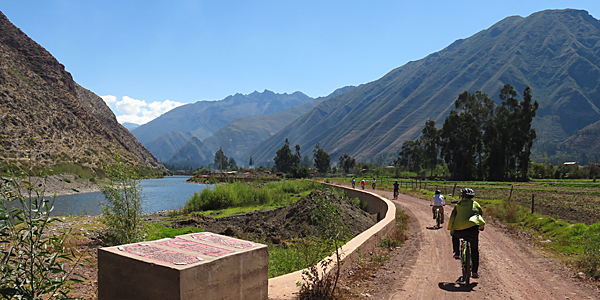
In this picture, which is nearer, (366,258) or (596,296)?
(596,296)

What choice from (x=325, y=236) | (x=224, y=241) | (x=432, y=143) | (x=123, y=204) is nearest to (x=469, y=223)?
(x=325, y=236)

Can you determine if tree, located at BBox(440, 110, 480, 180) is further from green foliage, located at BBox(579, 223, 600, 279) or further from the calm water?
green foliage, located at BBox(579, 223, 600, 279)

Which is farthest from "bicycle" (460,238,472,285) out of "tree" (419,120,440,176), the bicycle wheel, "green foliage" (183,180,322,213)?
"tree" (419,120,440,176)

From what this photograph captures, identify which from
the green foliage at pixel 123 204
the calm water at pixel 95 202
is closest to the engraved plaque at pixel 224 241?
the green foliage at pixel 123 204

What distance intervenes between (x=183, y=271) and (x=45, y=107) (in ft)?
310

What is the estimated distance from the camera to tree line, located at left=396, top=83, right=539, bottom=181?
62094mm

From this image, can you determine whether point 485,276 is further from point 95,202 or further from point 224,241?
point 95,202

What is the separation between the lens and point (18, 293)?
3654mm

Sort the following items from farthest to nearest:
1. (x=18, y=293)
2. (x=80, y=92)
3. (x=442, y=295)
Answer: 1. (x=80, y=92)
2. (x=442, y=295)
3. (x=18, y=293)

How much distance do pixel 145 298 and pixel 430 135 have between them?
84.6 m

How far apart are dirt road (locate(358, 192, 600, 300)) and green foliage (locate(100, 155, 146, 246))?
19.9 feet

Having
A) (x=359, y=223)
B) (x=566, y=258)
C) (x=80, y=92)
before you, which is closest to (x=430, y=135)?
(x=359, y=223)

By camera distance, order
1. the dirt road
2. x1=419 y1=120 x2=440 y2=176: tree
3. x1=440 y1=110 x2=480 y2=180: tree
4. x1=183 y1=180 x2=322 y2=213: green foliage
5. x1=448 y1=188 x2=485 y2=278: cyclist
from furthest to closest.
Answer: x1=419 y1=120 x2=440 y2=176: tree
x1=440 y1=110 x2=480 y2=180: tree
x1=183 y1=180 x2=322 y2=213: green foliage
x1=448 y1=188 x2=485 y2=278: cyclist
the dirt road

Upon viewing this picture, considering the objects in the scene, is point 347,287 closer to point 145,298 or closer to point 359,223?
point 145,298
